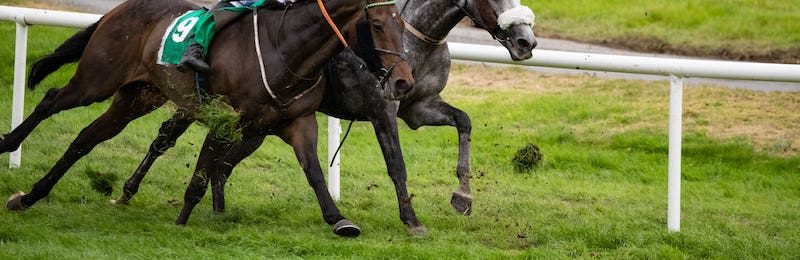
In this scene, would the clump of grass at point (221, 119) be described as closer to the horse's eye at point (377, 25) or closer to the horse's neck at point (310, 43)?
the horse's neck at point (310, 43)

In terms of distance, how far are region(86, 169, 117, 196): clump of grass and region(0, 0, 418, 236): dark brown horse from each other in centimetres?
49

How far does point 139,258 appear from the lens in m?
6.41

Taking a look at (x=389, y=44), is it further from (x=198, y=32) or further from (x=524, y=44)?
(x=198, y=32)

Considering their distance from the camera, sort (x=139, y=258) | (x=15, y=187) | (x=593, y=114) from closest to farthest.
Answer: (x=139, y=258) < (x=15, y=187) < (x=593, y=114)

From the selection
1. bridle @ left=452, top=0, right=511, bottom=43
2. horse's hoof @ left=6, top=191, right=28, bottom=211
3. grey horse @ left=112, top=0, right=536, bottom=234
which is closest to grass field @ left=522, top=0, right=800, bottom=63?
grey horse @ left=112, top=0, right=536, bottom=234

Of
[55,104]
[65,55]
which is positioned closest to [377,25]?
[55,104]

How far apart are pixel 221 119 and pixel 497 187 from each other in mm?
2506

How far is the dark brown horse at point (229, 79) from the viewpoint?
6.75 m

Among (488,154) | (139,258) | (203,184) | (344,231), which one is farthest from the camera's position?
(488,154)

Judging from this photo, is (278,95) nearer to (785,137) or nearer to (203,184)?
(203,184)

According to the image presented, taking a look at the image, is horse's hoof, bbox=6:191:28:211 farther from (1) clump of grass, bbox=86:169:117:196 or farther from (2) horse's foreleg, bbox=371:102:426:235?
(2) horse's foreleg, bbox=371:102:426:235

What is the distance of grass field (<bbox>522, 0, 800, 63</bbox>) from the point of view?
44.7ft

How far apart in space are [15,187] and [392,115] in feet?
8.39

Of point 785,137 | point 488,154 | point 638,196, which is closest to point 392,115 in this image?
point 638,196
